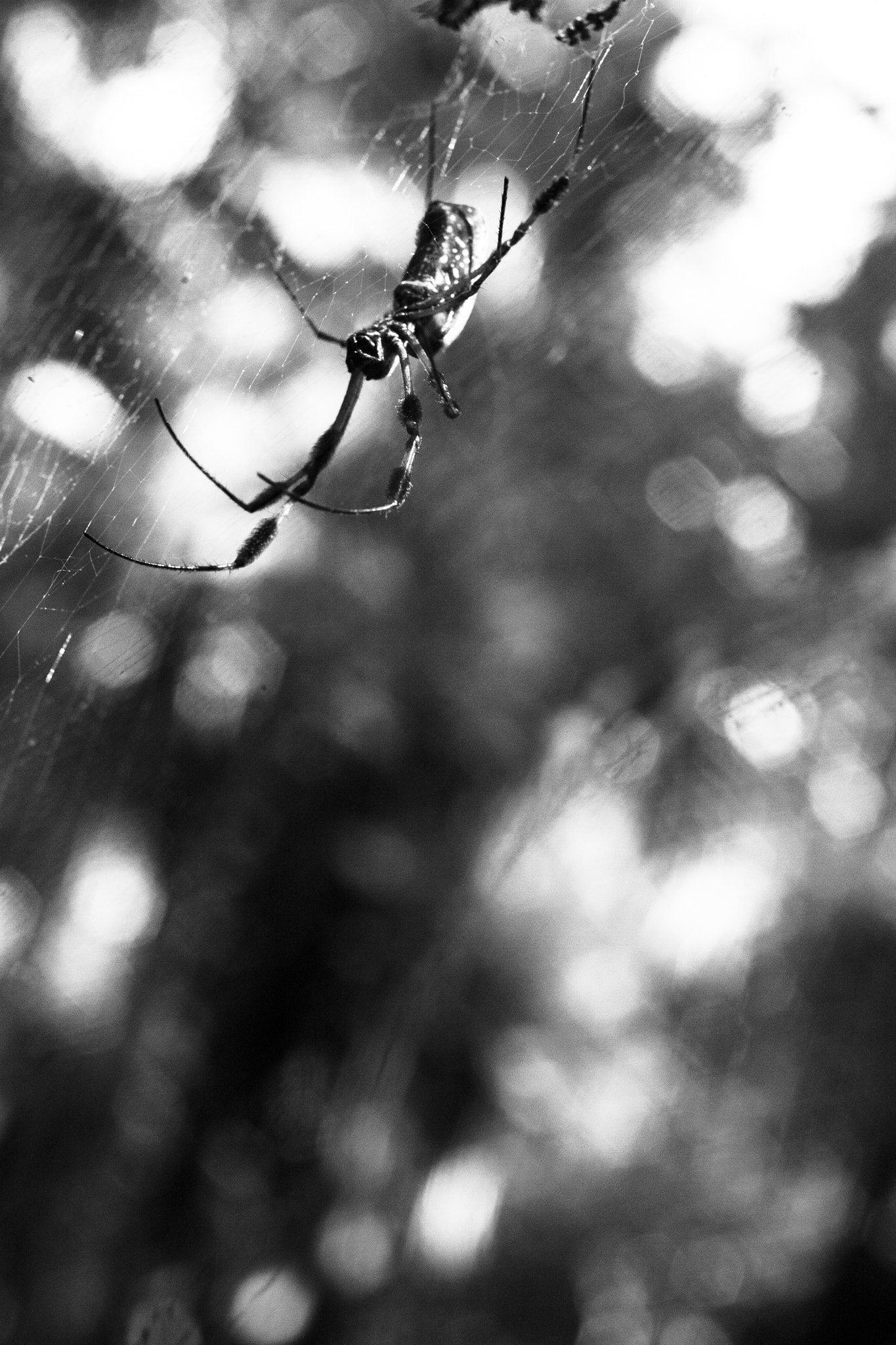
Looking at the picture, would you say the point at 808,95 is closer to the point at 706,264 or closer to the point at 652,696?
the point at 706,264

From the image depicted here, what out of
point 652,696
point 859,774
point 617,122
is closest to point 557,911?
point 652,696

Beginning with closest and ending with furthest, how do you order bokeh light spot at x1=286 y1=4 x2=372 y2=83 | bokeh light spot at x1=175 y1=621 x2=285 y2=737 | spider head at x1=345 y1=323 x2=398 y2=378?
spider head at x1=345 y1=323 x2=398 y2=378, bokeh light spot at x1=286 y1=4 x2=372 y2=83, bokeh light spot at x1=175 y1=621 x2=285 y2=737

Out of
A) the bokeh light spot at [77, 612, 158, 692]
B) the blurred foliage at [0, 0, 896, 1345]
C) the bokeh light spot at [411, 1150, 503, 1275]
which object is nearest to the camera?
the bokeh light spot at [77, 612, 158, 692]

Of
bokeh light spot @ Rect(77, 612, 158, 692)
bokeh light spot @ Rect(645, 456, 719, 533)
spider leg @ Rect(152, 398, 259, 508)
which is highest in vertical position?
spider leg @ Rect(152, 398, 259, 508)

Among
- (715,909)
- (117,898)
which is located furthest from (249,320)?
(715,909)

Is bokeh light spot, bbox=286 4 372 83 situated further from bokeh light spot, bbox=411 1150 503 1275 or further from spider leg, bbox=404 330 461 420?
bokeh light spot, bbox=411 1150 503 1275

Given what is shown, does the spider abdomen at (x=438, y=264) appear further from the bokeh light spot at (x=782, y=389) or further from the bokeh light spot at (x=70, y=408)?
the bokeh light spot at (x=782, y=389)

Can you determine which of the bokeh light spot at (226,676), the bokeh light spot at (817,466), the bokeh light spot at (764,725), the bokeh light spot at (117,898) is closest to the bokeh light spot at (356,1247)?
the bokeh light spot at (117,898)

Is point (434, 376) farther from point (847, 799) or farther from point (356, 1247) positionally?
point (847, 799)

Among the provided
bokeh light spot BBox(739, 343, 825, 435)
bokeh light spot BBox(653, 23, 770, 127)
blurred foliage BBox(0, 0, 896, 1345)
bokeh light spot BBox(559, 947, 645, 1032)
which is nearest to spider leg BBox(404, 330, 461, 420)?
bokeh light spot BBox(653, 23, 770, 127)
